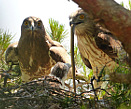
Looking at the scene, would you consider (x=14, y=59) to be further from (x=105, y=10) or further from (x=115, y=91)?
(x=105, y=10)

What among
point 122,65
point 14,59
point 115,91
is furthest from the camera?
point 14,59

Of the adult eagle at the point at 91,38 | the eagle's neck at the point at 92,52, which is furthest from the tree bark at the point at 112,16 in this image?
the eagle's neck at the point at 92,52

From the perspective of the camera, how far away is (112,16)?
1.37 metres

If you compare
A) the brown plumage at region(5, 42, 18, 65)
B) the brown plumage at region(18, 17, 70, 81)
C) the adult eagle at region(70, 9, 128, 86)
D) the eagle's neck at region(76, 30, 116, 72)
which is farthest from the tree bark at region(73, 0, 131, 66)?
the brown plumage at region(5, 42, 18, 65)

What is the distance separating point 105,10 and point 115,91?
25.9 inches

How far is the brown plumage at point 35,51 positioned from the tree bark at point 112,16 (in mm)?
2854

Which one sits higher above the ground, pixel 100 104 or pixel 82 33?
pixel 82 33

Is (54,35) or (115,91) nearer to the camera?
(115,91)

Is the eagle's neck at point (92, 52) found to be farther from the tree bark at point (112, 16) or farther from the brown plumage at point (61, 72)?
the tree bark at point (112, 16)

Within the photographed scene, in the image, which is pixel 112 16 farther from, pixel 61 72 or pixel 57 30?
pixel 57 30

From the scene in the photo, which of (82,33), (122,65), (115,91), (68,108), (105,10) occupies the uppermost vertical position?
(82,33)

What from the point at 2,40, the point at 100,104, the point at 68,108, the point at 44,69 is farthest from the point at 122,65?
the point at 2,40

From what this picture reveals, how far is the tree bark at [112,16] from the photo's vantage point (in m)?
1.37

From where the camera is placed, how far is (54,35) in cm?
494
